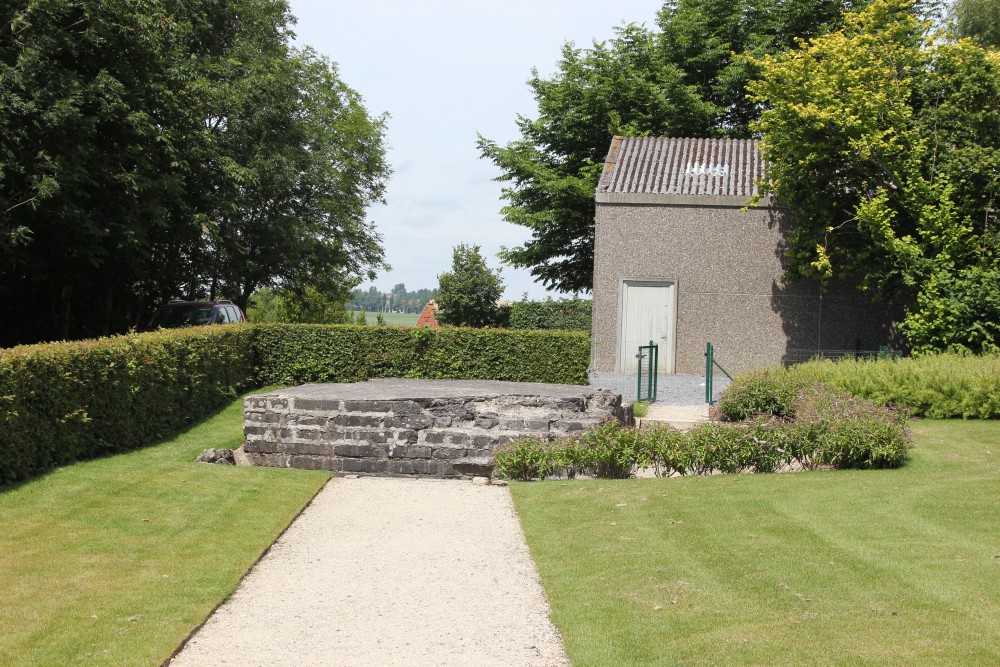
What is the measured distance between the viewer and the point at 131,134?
22.0 meters

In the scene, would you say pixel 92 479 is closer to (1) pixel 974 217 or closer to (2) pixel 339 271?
(1) pixel 974 217

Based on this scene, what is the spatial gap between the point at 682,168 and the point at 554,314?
1435 cm

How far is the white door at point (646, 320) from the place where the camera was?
2280 cm

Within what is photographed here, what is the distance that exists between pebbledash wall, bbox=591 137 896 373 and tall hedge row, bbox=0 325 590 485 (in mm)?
2729

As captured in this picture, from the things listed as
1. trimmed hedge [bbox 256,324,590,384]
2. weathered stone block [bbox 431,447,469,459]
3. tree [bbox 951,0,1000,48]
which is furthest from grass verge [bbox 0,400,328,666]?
tree [bbox 951,0,1000,48]

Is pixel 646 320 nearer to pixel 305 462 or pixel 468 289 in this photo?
pixel 305 462

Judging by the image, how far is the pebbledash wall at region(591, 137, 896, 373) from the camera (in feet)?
74.3

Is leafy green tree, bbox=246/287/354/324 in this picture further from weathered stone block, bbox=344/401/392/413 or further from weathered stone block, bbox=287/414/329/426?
weathered stone block, bbox=344/401/392/413

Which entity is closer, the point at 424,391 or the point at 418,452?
the point at 418,452

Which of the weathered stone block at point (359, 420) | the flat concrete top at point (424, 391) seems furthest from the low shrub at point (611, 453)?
the weathered stone block at point (359, 420)

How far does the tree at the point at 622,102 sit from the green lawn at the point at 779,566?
23.5 meters

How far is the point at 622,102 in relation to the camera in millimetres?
Answer: 33812

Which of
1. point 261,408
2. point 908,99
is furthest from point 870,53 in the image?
point 261,408

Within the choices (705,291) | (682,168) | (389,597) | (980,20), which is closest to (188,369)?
(389,597)
